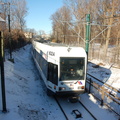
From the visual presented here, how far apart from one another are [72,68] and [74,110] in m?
2.30

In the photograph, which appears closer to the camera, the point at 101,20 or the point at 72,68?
the point at 72,68

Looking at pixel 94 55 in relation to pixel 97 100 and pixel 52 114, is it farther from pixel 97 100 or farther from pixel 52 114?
pixel 52 114

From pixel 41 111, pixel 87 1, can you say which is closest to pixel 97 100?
pixel 41 111

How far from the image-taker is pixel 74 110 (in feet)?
25.3

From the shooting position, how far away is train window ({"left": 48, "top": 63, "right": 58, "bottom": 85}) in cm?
792

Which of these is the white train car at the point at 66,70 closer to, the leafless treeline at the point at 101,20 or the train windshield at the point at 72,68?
the train windshield at the point at 72,68

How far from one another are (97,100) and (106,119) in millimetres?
2053

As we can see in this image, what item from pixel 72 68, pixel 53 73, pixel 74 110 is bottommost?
pixel 74 110

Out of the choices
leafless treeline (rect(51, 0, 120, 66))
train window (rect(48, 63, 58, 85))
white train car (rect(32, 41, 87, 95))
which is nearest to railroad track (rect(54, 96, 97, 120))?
white train car (rect(32, 41, 87, 95))

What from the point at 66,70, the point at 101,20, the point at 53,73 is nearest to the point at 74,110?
the point at 66,70

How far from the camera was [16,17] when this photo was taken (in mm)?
49719

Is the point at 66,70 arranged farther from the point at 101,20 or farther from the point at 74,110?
the point at 101,20

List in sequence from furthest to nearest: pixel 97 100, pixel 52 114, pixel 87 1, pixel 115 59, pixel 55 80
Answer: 1. pixel 87 1
2. pixel 115 59
3. pixel 97 100
4. pixel 55 80
5. pixel 52 114

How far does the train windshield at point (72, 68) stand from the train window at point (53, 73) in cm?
28
